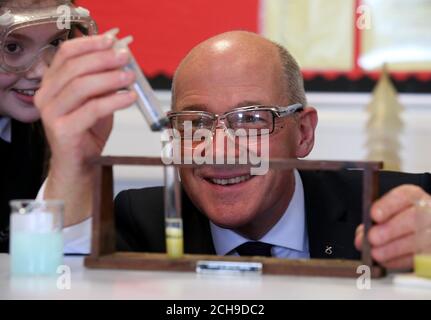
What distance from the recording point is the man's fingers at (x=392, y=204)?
1.05 metres

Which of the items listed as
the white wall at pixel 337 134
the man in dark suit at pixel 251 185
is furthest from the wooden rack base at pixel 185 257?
the white wall at pixel 337 134

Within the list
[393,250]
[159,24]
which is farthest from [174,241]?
[159,24]

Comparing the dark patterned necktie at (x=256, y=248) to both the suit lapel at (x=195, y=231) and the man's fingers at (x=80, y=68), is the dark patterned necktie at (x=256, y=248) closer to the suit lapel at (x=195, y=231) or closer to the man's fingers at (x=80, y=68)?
the suit lapel at (x=195, y=231)

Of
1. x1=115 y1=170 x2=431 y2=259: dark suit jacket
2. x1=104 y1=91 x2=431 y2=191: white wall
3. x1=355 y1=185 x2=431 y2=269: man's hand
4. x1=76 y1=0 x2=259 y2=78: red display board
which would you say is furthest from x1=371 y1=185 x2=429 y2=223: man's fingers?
x1=76 y1=0 x2=259 y2=78: red display board

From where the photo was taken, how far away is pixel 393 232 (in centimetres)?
105

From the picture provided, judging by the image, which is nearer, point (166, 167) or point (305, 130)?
point (166, 167)

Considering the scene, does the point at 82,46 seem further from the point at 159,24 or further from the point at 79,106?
the point at 159,24

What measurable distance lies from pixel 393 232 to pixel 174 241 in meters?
0.30

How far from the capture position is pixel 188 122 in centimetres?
170

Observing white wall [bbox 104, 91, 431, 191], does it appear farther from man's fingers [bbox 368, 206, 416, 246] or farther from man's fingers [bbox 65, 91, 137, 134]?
man's fingers [bbox 368, 206, 416, 246]

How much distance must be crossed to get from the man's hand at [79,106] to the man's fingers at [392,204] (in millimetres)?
367
